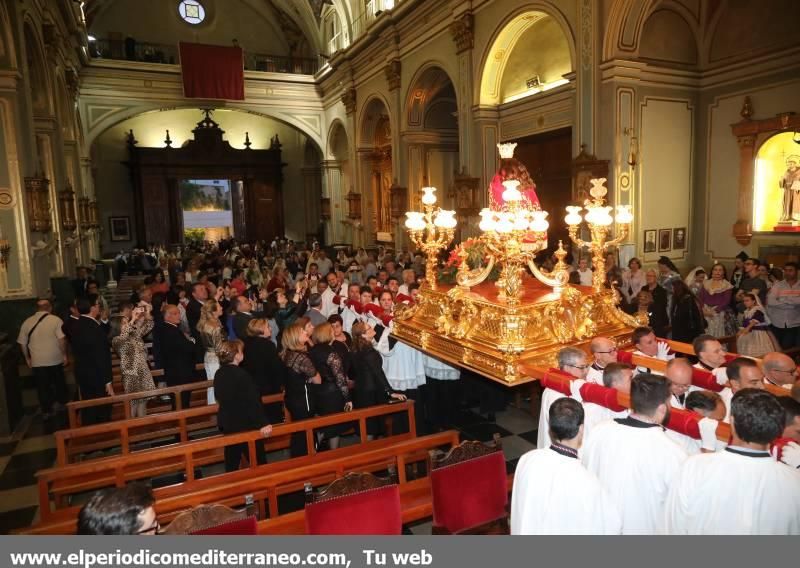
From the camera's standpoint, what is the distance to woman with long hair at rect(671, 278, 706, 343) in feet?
22.0

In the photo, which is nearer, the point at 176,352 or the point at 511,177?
the point at 511,177

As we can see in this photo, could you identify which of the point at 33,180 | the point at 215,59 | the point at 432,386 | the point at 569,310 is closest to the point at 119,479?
the point at 432,386

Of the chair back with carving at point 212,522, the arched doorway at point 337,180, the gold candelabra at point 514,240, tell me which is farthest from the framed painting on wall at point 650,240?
the arched doorway at point 337,180

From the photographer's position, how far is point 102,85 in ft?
66.1

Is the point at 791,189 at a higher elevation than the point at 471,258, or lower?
higher

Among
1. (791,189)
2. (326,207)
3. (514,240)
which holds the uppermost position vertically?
(326,207)

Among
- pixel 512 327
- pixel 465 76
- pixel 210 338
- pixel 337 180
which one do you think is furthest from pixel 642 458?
pixel 337 180

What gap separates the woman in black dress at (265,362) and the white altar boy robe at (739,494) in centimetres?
375

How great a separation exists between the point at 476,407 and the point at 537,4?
8.51 m

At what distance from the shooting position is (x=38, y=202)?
399 inches

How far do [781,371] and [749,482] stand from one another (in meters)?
1.63

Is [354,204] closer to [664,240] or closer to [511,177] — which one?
[664,240]

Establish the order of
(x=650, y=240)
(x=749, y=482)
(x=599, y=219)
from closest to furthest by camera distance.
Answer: (x=749, y=482) → (x=599, y=219) → (x=650, y=240)

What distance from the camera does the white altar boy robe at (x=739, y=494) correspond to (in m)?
2.31
